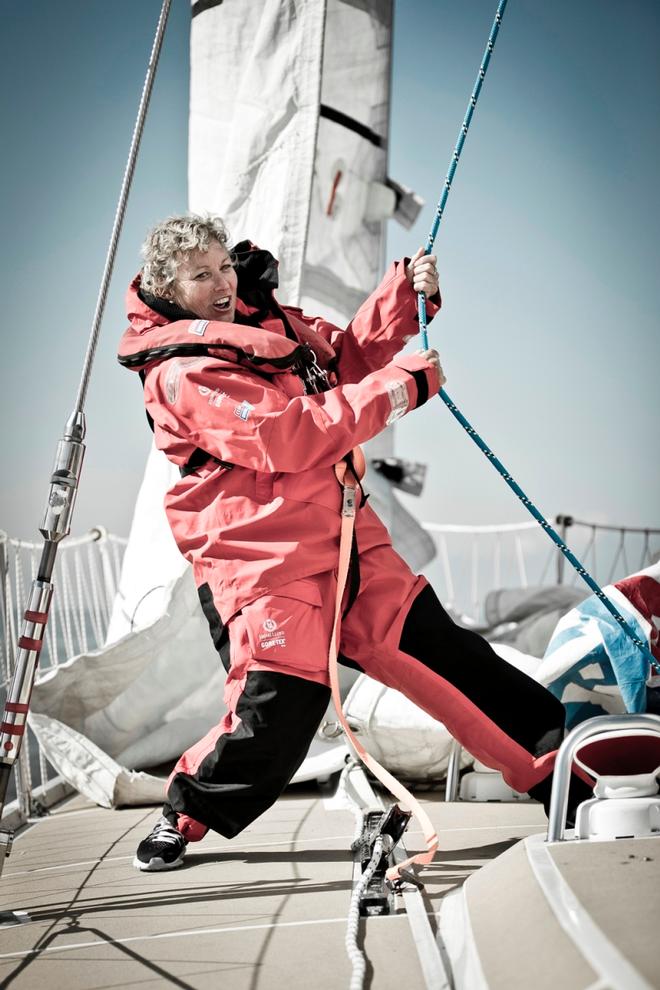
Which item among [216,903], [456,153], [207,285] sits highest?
[456,153]

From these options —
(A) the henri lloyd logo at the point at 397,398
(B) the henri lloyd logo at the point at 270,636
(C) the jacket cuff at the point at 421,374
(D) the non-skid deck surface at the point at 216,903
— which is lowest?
(D) the non-skid deck surface at the point at 216,903

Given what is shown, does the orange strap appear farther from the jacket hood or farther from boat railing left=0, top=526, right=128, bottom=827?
boat railing left=0, top=526, right=128, bottom=827

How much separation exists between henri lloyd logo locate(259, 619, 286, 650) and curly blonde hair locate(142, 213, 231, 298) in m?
0.65

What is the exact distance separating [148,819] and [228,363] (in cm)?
104

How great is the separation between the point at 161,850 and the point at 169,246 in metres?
1.08

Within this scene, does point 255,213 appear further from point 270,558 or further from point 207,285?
point 270,558

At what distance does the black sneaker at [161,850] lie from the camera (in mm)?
1558

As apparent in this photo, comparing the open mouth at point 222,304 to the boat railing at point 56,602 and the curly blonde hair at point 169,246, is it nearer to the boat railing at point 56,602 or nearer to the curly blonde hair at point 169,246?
the curly blonde hair at point 169,246

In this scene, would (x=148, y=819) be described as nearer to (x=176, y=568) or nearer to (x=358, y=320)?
(x=176, y=568)

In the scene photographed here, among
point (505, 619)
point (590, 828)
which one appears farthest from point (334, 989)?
point (505, 619)

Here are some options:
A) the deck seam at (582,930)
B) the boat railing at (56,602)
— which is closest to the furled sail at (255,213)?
the boat railing at (56,602)

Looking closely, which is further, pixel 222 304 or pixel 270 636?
pixel 222 304

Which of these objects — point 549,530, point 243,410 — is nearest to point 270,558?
point 243,410

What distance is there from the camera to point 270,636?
1474 millimetres
